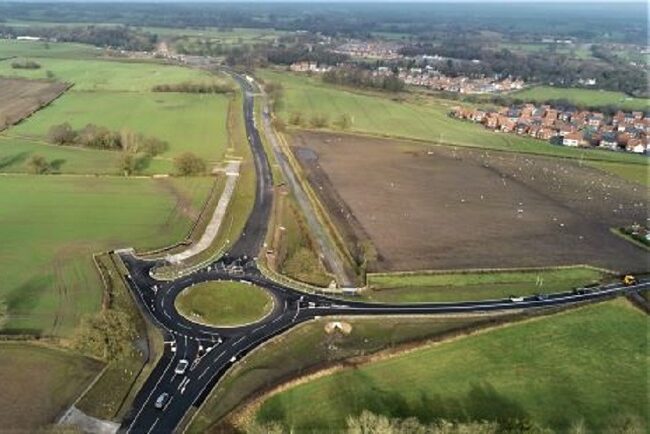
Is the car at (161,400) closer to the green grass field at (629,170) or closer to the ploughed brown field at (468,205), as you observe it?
the ploughed brown field at (468,205)

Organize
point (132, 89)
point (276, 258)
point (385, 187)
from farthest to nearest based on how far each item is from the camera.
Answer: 1. point (132, 89)
2. point (385, 187)
3. point (276, 258)

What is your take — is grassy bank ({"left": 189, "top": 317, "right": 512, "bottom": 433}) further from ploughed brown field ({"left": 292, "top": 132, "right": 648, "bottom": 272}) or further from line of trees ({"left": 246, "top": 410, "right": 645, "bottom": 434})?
ploughed brown field ({"left": 292, "top": 132, "right": 648, "bottom": 272})

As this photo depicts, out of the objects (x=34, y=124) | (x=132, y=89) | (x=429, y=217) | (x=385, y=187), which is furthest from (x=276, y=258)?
(x=132, y=89)

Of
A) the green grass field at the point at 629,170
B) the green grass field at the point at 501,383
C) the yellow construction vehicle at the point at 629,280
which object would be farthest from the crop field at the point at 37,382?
the green grass field at the point at 629,170

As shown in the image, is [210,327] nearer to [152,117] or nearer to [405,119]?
[152,117]

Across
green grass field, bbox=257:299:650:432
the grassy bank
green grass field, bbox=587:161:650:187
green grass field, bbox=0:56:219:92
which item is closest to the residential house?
green grass field, bbox=587:161:650:187

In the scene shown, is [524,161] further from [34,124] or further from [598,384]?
[34,124]
